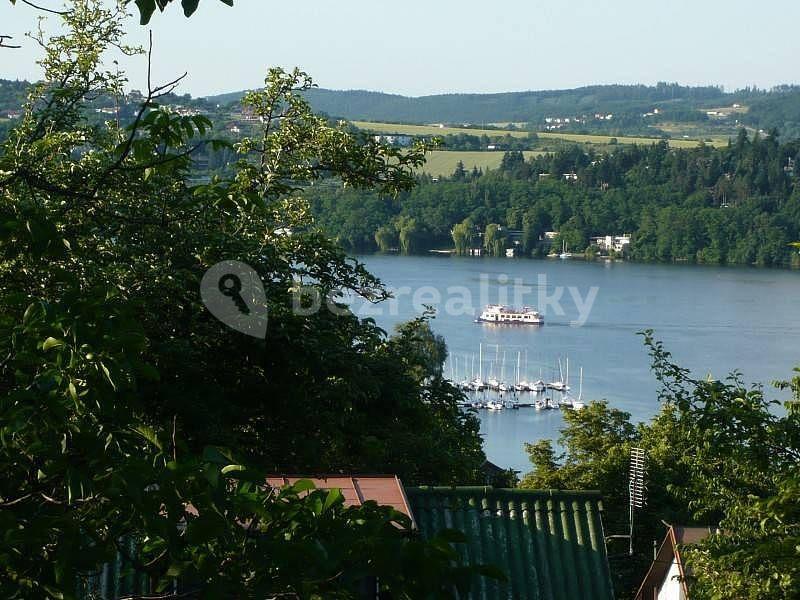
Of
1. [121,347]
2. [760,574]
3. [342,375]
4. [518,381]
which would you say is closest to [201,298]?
[342,375]

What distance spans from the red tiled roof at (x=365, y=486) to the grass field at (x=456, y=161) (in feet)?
278

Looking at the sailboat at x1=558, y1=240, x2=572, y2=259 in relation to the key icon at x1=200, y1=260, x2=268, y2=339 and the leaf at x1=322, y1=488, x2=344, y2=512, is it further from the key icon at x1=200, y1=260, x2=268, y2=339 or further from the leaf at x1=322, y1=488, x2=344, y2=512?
the leaf at x1=322, y1=488, x2=344, y2=512

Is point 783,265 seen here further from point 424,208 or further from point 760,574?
point 760,574

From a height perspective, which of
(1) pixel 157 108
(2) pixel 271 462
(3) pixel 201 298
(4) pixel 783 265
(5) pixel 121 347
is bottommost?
(4) pixel 783 265

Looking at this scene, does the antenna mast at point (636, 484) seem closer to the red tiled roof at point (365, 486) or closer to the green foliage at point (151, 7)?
the red tiled roof at point (365, 486)

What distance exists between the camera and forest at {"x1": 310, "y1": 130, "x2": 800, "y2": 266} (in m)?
72.4

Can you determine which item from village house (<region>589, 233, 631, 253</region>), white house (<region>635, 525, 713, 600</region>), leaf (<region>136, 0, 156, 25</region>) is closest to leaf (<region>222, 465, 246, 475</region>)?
leaf (<region>136, 0, 156, 25</region>)

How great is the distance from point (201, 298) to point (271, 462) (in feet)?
3.05

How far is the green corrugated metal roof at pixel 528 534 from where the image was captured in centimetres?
414

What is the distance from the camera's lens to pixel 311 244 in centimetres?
730

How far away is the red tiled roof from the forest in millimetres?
57962

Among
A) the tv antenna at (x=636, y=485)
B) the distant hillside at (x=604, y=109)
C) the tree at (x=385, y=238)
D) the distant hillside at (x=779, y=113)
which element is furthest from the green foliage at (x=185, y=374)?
the distant hillside at (x=779, y=113)

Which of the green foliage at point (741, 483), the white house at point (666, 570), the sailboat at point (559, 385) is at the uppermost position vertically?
the green foliage at point (741, 483)

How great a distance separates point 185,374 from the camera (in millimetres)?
6137
